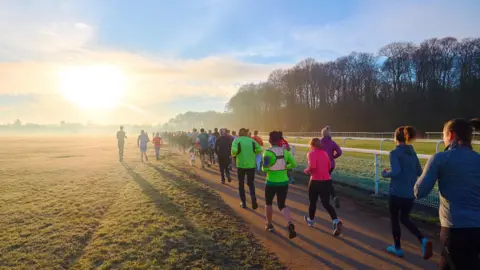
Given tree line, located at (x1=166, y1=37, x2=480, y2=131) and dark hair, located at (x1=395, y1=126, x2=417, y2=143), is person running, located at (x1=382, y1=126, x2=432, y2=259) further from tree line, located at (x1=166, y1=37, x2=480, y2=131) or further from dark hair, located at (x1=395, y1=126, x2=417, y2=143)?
tree line, located at (x1=166, y1=37, x2=480, y2=131)

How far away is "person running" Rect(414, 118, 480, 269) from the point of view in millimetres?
2344

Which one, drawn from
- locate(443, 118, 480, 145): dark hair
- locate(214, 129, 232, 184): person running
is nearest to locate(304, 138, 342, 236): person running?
locate(443, 118, 480, 145): dark hair

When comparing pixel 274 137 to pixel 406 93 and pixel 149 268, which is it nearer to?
pixel 149 268

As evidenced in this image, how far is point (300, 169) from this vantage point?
484 inches

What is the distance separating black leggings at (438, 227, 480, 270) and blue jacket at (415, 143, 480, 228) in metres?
0.05

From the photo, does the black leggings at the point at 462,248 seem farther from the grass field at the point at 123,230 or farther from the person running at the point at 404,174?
the grass field at the point at 123,230

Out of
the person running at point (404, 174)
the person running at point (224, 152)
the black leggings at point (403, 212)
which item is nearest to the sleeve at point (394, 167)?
the person running at point (404, 174)

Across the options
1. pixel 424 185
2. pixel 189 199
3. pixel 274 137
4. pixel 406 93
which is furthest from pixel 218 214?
pixel 406 93

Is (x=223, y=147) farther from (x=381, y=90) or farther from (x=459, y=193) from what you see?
(x=381, y=90)

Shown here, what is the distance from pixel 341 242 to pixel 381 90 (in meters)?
59.5

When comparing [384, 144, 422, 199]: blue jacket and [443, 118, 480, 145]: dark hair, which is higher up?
[443, 118, 480, 145]: dark hair

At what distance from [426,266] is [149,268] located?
3681 mm

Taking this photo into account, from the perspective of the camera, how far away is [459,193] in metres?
2.39

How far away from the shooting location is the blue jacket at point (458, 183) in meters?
2.35
